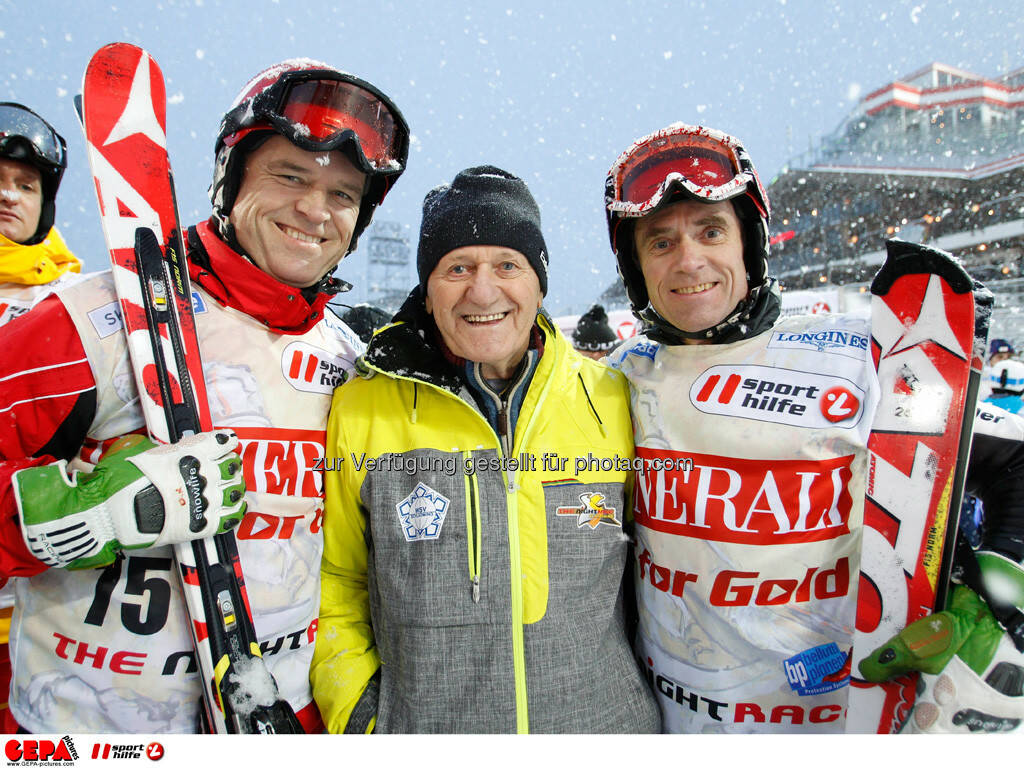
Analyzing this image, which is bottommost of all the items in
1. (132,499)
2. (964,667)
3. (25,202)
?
(964,667)

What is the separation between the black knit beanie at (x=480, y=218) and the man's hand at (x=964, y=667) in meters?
1.61

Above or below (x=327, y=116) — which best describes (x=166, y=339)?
below

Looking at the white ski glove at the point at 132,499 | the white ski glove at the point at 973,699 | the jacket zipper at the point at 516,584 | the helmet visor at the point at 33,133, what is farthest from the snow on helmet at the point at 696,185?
the helmet visor at the point at 33,133

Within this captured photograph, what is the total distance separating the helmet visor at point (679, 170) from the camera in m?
1.85

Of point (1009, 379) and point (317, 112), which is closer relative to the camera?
point (317, 112)

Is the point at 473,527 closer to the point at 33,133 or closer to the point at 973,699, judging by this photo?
the point at 973,699

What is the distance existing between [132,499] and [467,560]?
0.93m

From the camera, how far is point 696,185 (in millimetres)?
1861

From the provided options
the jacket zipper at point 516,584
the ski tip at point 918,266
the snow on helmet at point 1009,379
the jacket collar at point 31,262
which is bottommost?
the snow on helmet at point 1009,379

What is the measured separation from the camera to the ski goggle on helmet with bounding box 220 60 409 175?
1.73 metres

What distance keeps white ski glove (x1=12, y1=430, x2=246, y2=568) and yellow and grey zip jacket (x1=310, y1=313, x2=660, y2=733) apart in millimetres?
363
